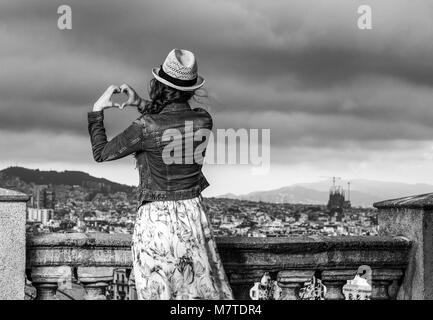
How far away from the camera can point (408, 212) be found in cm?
643

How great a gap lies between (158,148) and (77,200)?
80.3 ft

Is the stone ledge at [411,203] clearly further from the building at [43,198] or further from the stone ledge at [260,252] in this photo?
the building at [43,198]

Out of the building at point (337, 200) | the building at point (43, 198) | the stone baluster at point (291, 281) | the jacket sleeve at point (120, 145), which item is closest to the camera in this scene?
the jacket sleeve at point (120, 145)

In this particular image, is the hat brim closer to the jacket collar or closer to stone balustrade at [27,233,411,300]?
the jacket collar

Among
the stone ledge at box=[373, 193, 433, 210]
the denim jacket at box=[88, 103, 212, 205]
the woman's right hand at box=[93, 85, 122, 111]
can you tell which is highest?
the woman's right hand at box=[93, 85, 122, 111]

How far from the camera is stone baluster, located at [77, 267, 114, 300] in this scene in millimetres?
5656

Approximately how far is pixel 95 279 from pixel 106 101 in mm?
1395

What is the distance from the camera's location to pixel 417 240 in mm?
6328

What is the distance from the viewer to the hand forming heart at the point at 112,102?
16.1 ft

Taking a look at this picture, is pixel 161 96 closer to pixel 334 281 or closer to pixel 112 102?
pixel 112 102

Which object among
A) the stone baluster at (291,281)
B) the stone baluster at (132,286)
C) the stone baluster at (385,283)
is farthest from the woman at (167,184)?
the stone baluster at (385,283)

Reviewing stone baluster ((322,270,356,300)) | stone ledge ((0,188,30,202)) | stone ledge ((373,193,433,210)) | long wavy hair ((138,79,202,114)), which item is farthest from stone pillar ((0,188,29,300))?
stone ledge ((373,193,433,210))

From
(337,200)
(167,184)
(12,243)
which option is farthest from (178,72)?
(337,200)

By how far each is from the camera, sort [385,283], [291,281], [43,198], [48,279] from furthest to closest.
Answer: [43,198] → [385,283] → [291,281] → [48,279]
